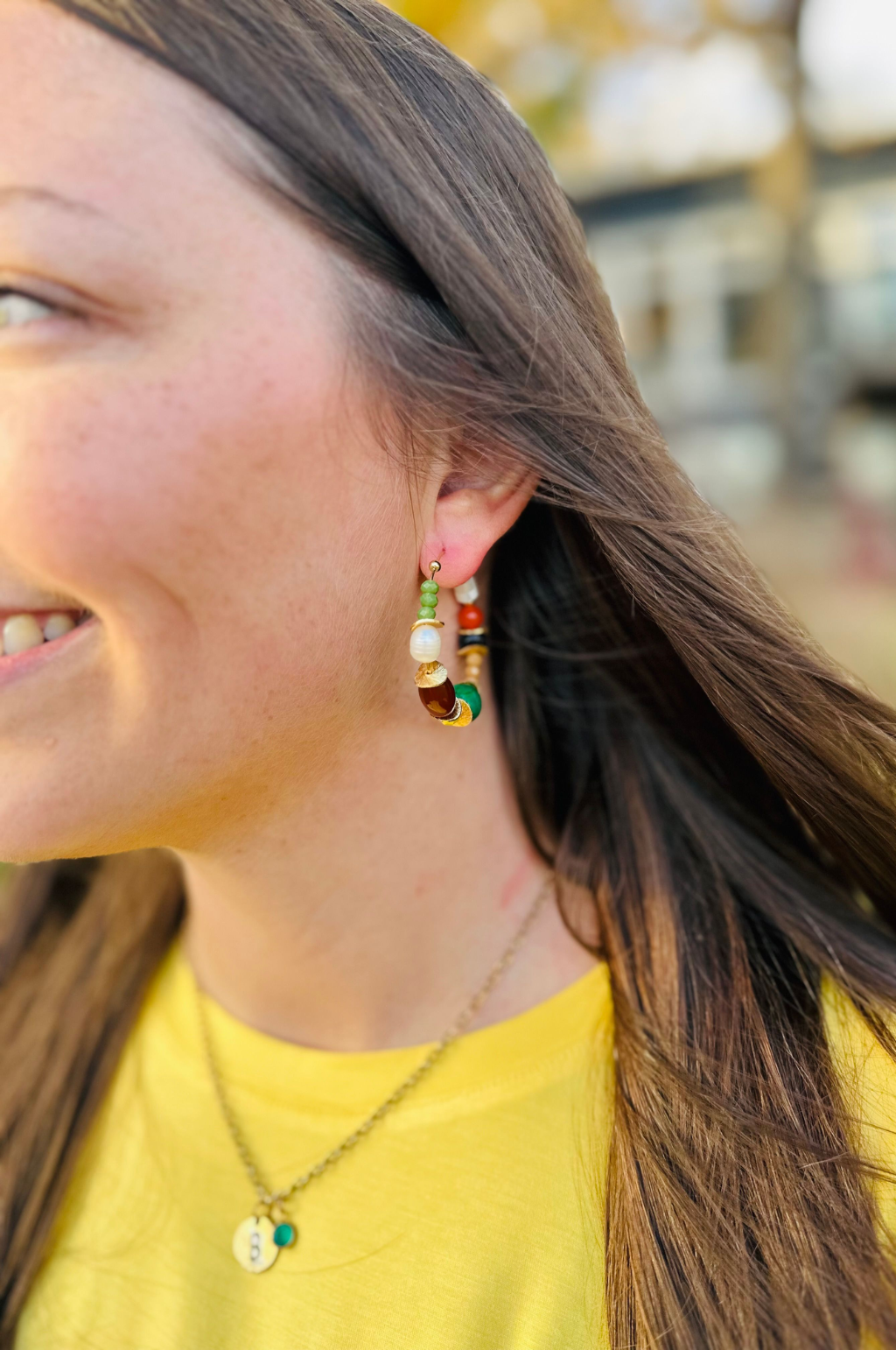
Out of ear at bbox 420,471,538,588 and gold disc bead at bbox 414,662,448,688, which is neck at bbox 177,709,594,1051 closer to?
gold disc bead at bbox 414,662,448,688

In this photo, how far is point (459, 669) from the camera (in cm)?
154

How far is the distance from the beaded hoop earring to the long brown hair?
0.21m

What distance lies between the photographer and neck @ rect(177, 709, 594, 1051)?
4.89 ft

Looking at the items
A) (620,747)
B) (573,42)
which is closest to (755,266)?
(573,42)

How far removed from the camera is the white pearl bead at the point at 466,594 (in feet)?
4.97

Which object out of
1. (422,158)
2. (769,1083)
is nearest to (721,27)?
(422,158)

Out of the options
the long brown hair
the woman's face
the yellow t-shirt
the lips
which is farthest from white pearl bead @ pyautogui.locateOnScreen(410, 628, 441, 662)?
the yellow t-shirt

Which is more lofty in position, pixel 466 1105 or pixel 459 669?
pixel 459 669

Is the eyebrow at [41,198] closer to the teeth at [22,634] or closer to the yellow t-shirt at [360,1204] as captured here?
the teeth at [22,634]

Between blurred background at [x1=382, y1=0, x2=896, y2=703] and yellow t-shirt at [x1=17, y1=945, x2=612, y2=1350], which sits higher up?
blurred background at [x1=382, y1=0, x2=896, y2=703]

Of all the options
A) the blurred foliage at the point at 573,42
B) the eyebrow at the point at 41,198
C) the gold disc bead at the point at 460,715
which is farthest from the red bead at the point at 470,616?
the blurred foliage at the point at 573,42

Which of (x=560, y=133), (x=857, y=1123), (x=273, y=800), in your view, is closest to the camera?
(x=857, y=1123)

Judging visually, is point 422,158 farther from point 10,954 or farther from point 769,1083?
point 10,954

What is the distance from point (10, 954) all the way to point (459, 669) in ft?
3.69
